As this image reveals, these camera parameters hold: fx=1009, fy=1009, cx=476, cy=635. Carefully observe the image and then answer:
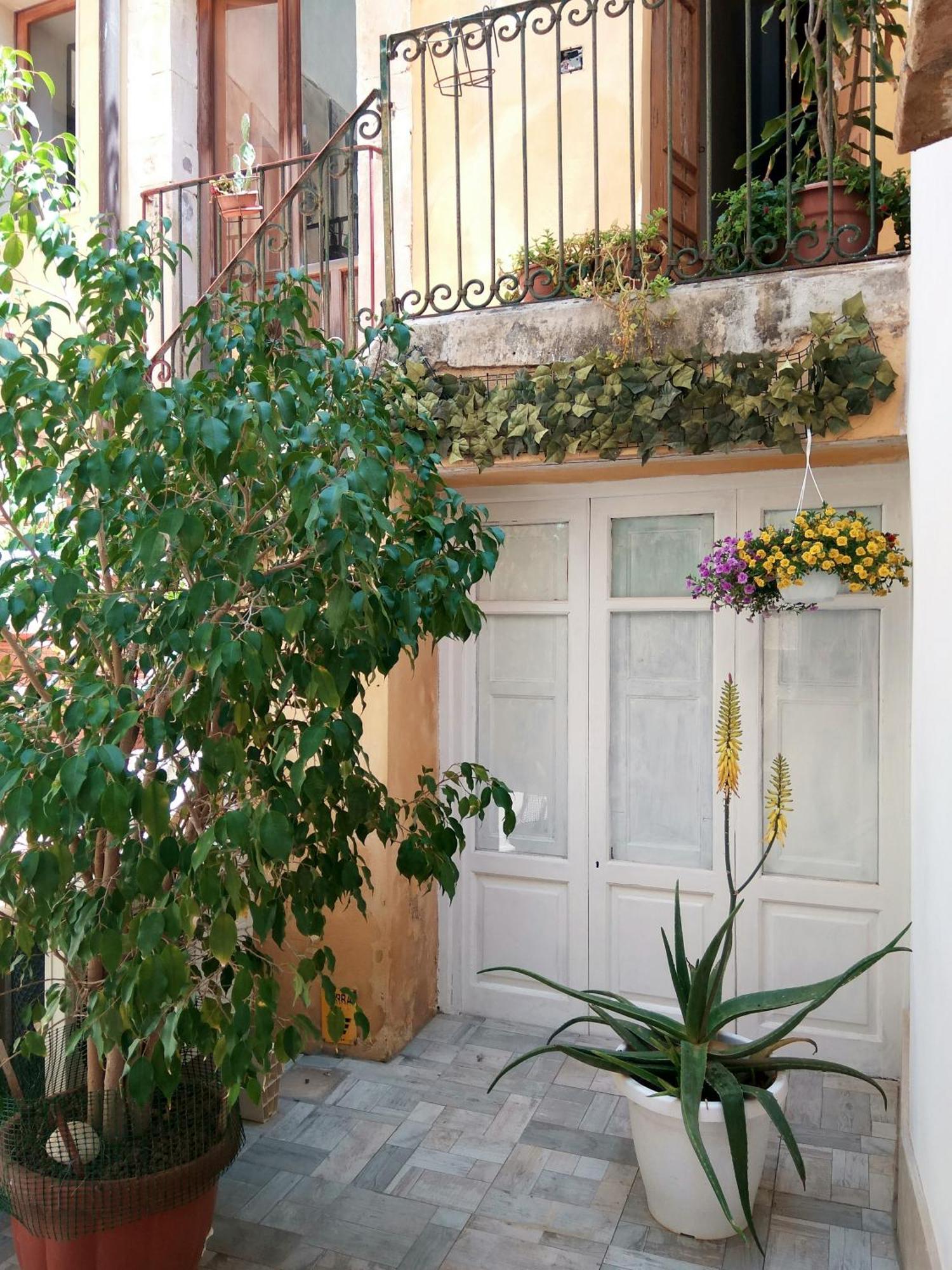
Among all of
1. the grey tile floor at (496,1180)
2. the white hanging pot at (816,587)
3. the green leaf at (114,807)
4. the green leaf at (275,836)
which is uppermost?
the white hanging pot at (816,587)

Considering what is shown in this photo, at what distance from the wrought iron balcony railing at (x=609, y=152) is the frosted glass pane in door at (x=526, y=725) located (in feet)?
4.59

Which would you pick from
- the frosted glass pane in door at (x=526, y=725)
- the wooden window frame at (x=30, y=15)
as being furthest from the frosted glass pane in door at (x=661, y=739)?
the wooden window frame at (x=30, y=15)

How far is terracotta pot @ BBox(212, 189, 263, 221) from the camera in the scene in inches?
193

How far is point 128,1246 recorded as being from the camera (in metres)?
2.48

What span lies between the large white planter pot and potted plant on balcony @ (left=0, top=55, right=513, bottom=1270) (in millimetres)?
971

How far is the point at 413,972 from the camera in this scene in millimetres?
4273

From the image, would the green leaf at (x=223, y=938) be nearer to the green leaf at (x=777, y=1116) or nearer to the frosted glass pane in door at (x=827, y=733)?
the green leaf at (x=777, y=1116)

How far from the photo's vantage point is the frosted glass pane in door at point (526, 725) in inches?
171

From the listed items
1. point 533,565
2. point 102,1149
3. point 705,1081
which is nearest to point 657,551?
point 533,565

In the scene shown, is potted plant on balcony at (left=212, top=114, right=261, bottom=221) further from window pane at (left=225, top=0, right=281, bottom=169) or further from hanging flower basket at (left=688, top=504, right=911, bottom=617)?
hanging flower basket at (left=688, top=504, right=911, bottom=617)

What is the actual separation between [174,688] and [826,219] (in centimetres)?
266

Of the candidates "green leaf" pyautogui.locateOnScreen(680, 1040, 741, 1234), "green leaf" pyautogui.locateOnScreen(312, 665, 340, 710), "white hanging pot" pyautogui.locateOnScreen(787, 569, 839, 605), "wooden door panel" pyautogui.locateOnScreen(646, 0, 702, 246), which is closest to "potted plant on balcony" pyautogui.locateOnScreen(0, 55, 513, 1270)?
"green leaf" pyautogui.locateOnScreen(312, 665, 340, 710)

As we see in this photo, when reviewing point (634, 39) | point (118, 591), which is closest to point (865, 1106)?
point (118, 591)

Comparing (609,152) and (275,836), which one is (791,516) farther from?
(275,836)
